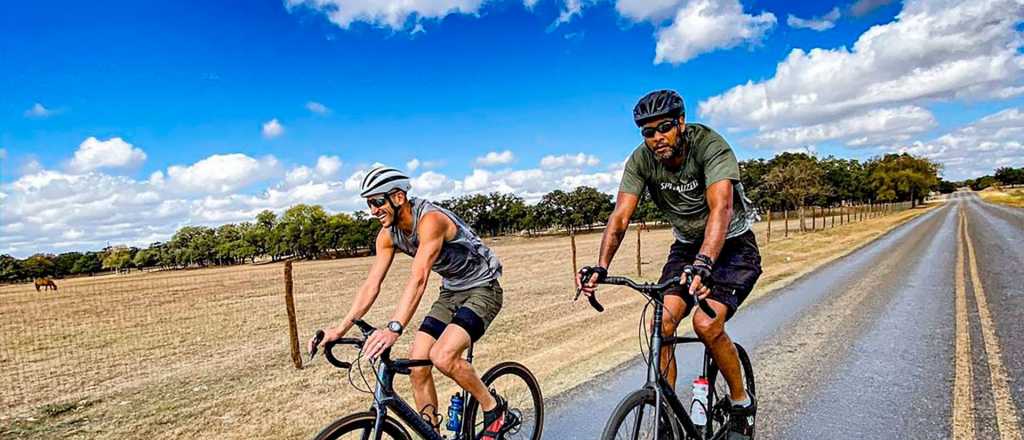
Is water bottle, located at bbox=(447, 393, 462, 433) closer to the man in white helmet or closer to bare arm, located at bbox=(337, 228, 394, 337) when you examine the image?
the man in white helmet

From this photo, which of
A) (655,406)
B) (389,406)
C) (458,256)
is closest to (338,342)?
(389,406)

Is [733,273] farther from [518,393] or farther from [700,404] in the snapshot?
[518,393]

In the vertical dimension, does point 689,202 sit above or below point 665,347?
above

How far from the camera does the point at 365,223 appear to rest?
107688mm

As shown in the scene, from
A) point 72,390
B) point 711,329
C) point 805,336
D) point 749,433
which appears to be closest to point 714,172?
point 711,329

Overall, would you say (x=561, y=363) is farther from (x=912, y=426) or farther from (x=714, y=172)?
(x=714, y=172)

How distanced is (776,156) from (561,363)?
311 ft

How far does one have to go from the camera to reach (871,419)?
434 centimetres

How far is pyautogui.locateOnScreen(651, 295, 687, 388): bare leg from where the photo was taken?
324 centimetres

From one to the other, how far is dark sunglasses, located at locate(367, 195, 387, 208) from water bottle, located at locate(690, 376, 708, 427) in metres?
2.10

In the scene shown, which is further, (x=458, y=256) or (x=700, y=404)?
(x=458, y=256)

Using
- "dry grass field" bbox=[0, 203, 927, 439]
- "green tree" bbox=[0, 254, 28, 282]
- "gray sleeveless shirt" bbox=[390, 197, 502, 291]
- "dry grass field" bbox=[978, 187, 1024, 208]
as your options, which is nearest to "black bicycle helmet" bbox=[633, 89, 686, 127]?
"gray sleeveless shirt" bbox=[390, 197, 502, 291]

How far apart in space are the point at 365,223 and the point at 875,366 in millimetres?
106826

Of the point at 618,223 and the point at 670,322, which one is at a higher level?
the point at 618,223
